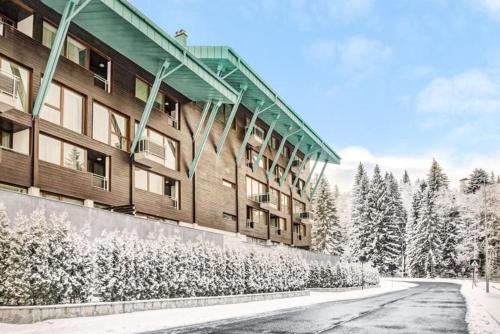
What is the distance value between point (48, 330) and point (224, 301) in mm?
12330

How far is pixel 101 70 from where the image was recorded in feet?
91.0

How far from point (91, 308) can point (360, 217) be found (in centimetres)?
8251

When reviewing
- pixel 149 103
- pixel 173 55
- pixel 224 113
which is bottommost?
pixel 149 103

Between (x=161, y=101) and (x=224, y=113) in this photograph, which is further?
(x=224, y=113)

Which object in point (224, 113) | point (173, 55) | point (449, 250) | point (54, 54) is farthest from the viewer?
point (449, 250)

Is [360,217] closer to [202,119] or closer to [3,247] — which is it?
[202,119]

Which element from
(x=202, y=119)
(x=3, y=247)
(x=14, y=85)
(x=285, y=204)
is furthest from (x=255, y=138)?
(x=3, y=247)

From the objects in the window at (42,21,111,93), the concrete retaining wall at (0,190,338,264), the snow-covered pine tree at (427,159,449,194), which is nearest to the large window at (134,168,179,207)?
the concrete retaining wall at (0,190,338,264)

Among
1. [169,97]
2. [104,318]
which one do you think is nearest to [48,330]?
[104,318]

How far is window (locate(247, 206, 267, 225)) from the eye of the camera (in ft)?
145

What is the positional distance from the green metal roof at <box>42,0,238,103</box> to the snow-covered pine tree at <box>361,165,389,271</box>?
63.5m

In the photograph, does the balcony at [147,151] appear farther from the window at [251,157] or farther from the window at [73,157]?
the window at [251,157]

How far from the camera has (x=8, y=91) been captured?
70.1 feet

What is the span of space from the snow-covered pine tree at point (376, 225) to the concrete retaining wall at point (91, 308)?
69729 mm
